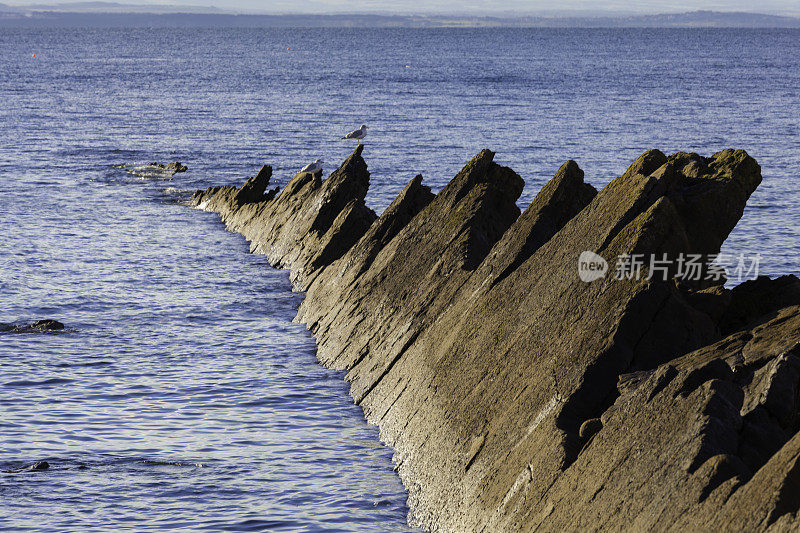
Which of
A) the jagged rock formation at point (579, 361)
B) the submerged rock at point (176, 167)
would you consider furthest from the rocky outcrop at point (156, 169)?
the jagged rock formation at point (579, 361)

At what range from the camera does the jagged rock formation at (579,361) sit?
7.39 meters

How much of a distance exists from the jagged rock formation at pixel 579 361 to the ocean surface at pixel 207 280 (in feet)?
4.19

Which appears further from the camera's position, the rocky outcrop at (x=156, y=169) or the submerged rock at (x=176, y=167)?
the submerged rock at (x=176, y=167)

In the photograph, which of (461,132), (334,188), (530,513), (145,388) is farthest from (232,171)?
(530,513)

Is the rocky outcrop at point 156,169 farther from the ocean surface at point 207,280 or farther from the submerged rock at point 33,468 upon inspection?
the submerged rock at point 33,468

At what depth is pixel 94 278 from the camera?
24.3 m

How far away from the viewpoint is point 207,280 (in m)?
24.1

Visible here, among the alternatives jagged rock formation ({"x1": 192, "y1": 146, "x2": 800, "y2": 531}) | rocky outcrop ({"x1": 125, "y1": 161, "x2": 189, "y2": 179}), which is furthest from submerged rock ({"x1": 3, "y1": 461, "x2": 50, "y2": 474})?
rocky outcrop ({"x1": 125, "y1": 161, "x2": 189, "y2": 179})

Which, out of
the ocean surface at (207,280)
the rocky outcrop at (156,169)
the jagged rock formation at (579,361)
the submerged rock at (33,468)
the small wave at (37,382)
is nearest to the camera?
the jagged rock formation at (579,361)

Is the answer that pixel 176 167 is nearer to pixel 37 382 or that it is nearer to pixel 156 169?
pixel 156 169

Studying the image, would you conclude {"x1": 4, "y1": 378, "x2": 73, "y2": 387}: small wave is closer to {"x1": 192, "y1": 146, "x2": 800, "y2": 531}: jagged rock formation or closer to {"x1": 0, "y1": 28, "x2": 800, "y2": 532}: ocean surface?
{"x1": 0, "y1": 28, "x2": 800, "y2": 532}: ocean surface

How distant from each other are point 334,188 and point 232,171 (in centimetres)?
2171

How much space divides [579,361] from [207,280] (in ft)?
53.0

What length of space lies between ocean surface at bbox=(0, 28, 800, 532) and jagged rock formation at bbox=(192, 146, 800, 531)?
50.2 inches
